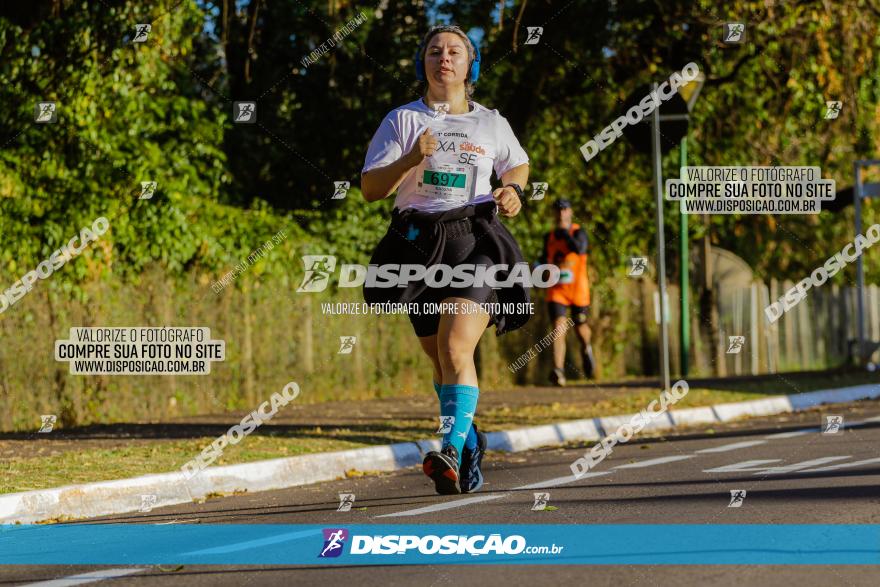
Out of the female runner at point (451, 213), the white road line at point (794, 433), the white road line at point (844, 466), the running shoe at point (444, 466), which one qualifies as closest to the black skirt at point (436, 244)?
the female runner at point (451, 213)

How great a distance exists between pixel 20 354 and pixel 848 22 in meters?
12.1

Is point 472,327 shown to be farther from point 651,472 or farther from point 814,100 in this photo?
point 814,100

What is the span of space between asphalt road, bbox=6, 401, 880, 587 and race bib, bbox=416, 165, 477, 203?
1540 millimetres

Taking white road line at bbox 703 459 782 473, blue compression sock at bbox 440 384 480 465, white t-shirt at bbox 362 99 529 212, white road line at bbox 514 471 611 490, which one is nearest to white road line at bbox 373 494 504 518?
blue compression sock at bbox 440 384 480 465

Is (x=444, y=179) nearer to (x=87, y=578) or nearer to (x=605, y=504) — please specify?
(x=605, y=504)

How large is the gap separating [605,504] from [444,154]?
1.90m

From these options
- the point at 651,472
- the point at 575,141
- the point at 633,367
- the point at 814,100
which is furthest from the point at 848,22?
the point at 651,472

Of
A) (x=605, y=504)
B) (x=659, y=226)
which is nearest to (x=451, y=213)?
(x=605, y=504)

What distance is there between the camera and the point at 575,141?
21.0 metres

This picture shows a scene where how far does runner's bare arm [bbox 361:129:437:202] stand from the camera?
679 centimetres

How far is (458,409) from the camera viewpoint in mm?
7051

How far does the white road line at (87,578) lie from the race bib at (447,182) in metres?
2.55

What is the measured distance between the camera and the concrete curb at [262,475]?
802 cm

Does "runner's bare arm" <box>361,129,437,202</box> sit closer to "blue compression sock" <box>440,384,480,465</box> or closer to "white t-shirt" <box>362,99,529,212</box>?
"white t-shirt" <box>362,99,529,212</box>
